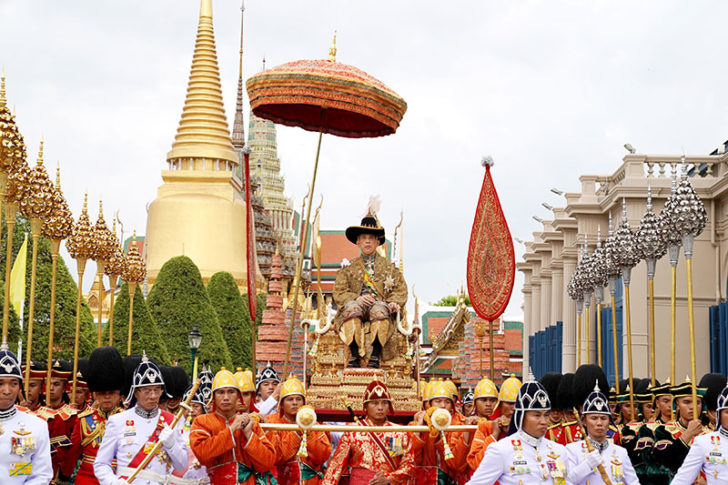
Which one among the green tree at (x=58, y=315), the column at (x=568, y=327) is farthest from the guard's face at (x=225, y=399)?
the column at (x=568, y=327)

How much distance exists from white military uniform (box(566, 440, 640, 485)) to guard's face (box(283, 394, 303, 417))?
8.68 ft

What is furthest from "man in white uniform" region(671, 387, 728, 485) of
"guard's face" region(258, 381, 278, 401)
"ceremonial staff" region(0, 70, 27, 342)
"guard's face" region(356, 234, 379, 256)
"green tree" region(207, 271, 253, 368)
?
"green tree" region(207, 271, 253, 368)

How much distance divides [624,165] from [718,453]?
20746 mm

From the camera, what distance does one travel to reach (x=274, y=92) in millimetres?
17266

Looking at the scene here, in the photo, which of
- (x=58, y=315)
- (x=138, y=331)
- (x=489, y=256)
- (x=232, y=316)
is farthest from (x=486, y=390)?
(x=232, y=316)

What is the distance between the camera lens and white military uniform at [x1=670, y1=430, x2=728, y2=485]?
9.01 meters

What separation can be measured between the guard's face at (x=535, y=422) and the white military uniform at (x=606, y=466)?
350 mm

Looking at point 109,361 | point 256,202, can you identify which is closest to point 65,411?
point 109,361

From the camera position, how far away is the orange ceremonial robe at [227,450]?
9156 millimetres

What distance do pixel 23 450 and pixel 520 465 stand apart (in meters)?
3.51

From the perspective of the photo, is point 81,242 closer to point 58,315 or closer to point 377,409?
point 58,315

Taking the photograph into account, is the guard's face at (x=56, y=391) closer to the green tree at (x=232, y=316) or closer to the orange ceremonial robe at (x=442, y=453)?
the orange ceremonial robe at (x=442, y=453)

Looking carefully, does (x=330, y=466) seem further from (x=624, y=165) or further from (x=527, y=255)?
(x=527, y=255)

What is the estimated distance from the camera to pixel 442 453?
1048cm
